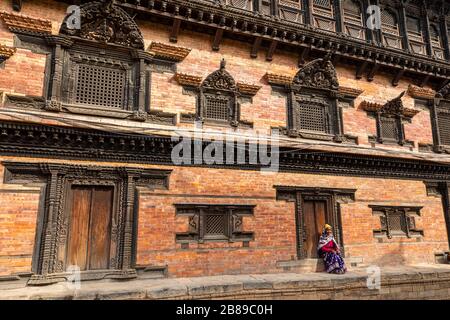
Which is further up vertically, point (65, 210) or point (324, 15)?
point (324, 15)

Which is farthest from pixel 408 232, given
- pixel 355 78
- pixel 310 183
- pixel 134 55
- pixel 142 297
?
pixel 134 55

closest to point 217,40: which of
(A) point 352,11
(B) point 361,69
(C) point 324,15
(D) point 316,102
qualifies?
(D) point 316,102

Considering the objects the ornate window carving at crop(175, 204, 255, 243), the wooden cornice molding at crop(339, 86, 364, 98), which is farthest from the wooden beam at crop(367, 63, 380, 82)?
the ornate window carving at crop(175, 204, 255, 243)

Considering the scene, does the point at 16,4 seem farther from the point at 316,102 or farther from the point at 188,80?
the point at 316,102

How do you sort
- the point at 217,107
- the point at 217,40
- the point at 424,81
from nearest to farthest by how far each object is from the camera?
1. the point at 217,107
2. the point at 217,40
3. the point at 424,81

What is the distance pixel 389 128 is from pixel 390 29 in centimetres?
428

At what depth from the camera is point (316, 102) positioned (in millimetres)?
10961

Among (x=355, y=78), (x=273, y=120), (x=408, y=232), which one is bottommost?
Result: (x=408, y=232)

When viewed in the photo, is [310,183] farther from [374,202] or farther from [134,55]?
[134,55]

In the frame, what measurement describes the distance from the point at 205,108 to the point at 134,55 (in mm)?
2484

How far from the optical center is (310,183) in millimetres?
10016

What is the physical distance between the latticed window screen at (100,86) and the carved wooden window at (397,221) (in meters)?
8.86

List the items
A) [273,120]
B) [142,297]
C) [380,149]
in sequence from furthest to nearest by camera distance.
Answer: [380,149], [273,120], [142,297]

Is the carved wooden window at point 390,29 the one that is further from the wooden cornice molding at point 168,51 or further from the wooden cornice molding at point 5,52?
the wooden cornice molding at point 5,52
